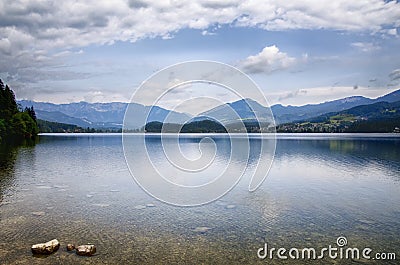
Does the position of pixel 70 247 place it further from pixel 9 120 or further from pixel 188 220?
pixel 9 120

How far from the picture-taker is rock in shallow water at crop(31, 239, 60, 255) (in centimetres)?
1575

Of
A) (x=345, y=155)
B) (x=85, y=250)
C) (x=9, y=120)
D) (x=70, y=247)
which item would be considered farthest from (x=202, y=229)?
(x=9, y=120)

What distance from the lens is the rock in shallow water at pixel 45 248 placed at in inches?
620

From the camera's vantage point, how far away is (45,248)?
52.0 ft

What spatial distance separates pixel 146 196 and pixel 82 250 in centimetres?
1491

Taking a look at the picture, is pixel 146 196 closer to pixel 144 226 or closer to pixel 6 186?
pixel 144 226

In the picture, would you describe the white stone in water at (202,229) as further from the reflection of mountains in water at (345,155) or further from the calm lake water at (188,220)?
the reflection of mountains in water at (345,155)

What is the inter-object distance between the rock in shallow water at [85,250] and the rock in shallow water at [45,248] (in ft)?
3.87

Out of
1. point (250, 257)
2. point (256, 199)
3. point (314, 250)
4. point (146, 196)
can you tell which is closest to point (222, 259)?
point (250, 257)

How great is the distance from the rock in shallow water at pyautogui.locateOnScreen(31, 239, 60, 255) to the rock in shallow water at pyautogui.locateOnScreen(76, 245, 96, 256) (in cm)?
118

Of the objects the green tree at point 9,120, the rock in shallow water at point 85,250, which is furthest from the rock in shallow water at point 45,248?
the green tree at point 9,120

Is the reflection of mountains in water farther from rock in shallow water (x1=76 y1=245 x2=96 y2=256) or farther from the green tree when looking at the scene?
the green tree

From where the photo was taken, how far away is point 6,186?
105 feet

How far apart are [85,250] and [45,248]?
6.77 ft
